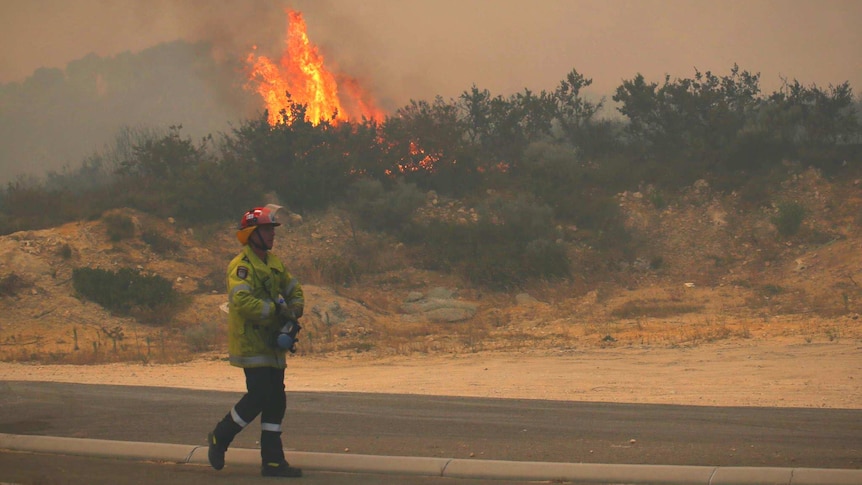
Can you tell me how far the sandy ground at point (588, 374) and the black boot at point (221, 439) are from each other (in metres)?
5.22

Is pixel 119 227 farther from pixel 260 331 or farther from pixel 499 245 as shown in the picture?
pixel 260 331

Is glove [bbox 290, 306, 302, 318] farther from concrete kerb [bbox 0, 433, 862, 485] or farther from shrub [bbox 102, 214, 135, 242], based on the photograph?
shrub [bbox 102, 214, 135, 242]

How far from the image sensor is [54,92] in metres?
77.8

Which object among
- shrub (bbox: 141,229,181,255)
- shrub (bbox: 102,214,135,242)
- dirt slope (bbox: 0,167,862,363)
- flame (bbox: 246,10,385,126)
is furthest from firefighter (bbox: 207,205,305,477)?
flame (bbox: 246,10,385,126)

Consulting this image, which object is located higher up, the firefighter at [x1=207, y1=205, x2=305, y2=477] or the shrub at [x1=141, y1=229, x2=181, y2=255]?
the shrub at [x1=141, y1=229, x2=181, y2=255]

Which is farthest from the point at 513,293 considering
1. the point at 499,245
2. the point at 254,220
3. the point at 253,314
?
the point at 253,314

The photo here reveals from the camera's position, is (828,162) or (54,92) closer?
(828,162)

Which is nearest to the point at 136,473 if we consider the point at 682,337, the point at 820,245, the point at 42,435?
the point at 42,435

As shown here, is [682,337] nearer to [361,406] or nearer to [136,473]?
[361,406]

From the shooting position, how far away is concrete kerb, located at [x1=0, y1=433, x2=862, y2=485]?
627 cm

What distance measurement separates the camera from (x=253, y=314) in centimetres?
641

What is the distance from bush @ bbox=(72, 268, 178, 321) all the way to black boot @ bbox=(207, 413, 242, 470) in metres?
18.0

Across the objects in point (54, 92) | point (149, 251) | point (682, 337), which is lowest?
point (682, 337)

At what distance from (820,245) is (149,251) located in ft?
67.4
